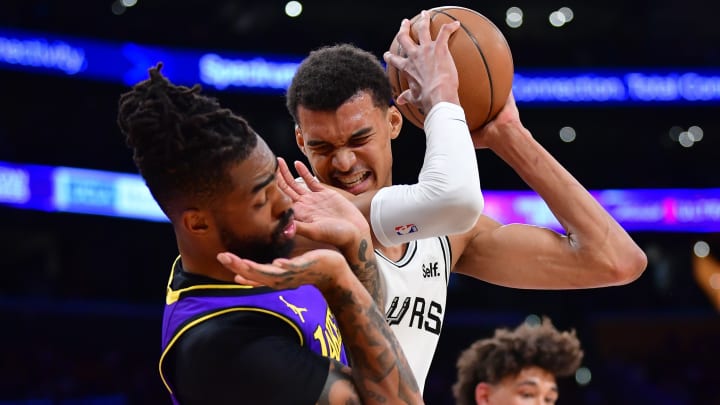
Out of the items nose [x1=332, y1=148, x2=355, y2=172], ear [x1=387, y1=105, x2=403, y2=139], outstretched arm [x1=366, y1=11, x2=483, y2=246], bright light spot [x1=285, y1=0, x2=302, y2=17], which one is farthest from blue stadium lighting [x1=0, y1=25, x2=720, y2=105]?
outstretched arm [x1=366, y1=11, x2=483, y2=246]

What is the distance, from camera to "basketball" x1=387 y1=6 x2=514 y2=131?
10.2 feet

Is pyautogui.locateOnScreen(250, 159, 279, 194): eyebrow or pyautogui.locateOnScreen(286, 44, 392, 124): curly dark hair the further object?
pyautogui.locateOnScreen(286, 44, 392, 124): curly dark hair

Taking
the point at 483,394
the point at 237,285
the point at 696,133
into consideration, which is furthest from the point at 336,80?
the point at 696,133

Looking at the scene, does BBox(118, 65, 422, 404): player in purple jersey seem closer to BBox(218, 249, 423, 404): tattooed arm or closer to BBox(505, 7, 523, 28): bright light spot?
BBox(218, 249, 423, 404): tattooed arm

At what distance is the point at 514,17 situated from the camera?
19094mm

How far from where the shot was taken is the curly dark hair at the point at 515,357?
4914 millimetres

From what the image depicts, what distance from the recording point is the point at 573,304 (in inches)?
651

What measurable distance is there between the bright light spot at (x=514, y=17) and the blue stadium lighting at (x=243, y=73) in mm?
2008

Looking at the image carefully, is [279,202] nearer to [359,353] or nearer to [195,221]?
[195,221]

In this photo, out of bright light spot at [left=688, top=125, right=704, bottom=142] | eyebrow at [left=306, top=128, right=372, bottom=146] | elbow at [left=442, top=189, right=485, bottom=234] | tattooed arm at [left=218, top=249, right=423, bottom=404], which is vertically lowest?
tattooed arm at [left=218, top=249, right=423, bottom=404]

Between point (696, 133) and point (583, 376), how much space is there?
21.1 feet

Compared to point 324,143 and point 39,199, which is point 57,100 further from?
point 324,143

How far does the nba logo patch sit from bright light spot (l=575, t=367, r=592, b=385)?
42.2 ft

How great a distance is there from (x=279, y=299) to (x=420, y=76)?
920 millimetres
